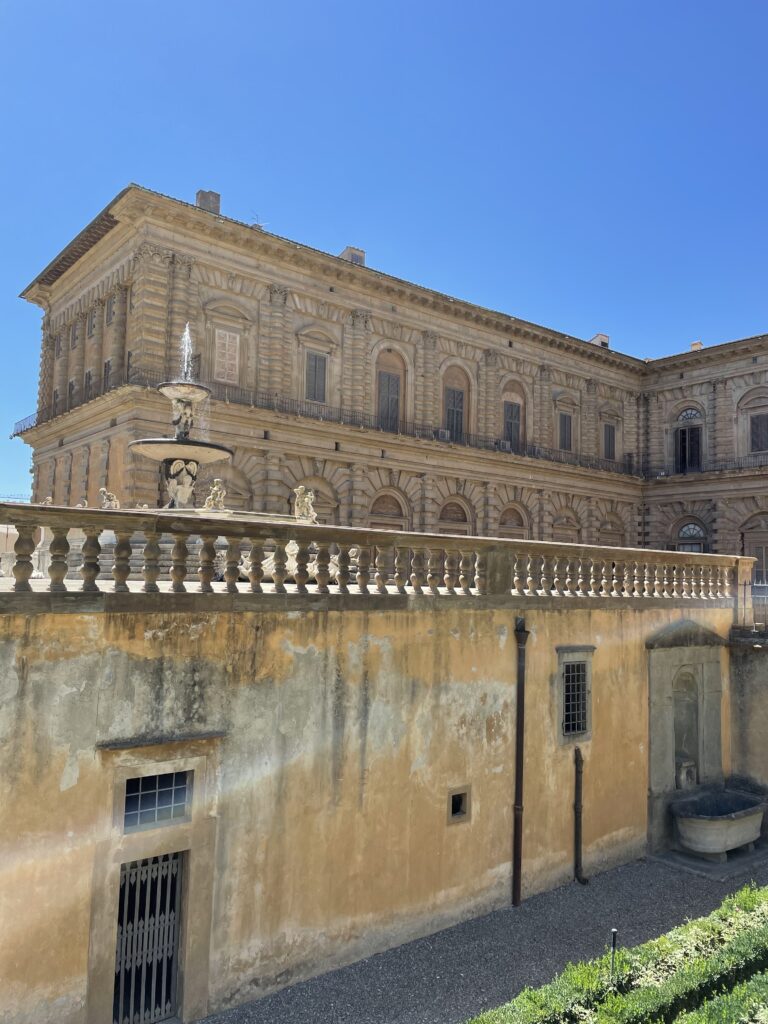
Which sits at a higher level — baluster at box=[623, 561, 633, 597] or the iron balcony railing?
the iron balcony railing

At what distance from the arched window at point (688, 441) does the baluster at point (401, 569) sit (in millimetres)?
32861

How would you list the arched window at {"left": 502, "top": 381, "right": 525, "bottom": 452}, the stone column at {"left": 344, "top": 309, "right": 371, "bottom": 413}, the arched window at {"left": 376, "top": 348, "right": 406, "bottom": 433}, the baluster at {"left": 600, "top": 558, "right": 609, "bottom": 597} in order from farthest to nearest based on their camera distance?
1. the arched window at {"left": 502, "top": 381, "right": 525, "bottom": 452}
2. the arched window at {"left": 376, "top": 348, "right": 406, "bottom": 433}
3. the stone column at {"left": 344, "top": 309, "right": 371, "bottom": 413}
4. the baluster at {"left": 600, "top": 558, "right": 609, "bottom": 597}

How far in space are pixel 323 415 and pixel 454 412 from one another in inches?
281

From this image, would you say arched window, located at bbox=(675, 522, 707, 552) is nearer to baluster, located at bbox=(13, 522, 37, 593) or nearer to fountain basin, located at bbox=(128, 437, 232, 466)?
fountain basin, located at bbox=(128, 437, 232, 466)

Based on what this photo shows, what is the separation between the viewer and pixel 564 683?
10844 millimetres

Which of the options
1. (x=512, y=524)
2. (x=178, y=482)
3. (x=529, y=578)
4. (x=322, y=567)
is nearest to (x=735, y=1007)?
(x=529, y=578)

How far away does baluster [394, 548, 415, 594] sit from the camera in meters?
8.92

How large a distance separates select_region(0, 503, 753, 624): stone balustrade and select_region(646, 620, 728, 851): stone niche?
0.86m

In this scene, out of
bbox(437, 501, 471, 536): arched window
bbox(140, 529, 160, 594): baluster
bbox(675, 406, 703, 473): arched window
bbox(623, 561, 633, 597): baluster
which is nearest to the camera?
bbox(140, 529, 160, 594): baluster

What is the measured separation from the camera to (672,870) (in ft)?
38.0

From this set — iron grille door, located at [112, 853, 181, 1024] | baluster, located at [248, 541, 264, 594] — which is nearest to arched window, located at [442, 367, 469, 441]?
baluster, located at [248, 541, 264, 594]

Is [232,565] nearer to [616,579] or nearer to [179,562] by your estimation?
[179,562]

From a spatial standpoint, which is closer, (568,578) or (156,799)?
(156,799)

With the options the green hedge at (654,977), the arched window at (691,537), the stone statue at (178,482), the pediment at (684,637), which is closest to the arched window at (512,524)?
the arched window at (691,537)
